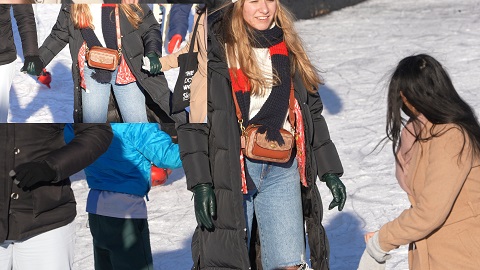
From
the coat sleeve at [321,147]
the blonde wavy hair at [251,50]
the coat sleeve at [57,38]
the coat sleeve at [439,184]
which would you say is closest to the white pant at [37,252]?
the coat sleeve at [57,38]

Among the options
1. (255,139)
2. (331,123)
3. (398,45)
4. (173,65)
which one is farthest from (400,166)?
(398,45)

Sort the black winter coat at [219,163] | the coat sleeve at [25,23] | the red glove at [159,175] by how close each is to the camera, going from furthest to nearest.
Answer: the red glove at [159,175]
the black winter coat at [219,163]
the coat sleeve at [25,23]

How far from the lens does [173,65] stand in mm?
4191

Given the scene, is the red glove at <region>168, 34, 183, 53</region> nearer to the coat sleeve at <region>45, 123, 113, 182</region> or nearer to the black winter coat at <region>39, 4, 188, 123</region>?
the black winter coat at <region>39, 4, 188, 123</region>

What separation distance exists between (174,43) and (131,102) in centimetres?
28

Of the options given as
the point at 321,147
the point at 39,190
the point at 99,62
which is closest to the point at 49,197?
the point at 39,190

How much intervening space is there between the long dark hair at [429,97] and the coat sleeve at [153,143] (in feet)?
3.71

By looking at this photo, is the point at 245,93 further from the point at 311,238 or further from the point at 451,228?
the point at 451,228

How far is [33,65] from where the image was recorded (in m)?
4.16

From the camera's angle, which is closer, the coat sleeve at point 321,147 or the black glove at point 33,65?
the black glove at point 33,65

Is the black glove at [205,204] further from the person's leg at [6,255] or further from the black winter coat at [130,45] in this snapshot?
the person's leg at [6,255]

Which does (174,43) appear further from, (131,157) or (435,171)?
(435,171)

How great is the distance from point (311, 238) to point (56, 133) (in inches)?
43.7

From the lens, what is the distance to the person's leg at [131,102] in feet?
13.9
